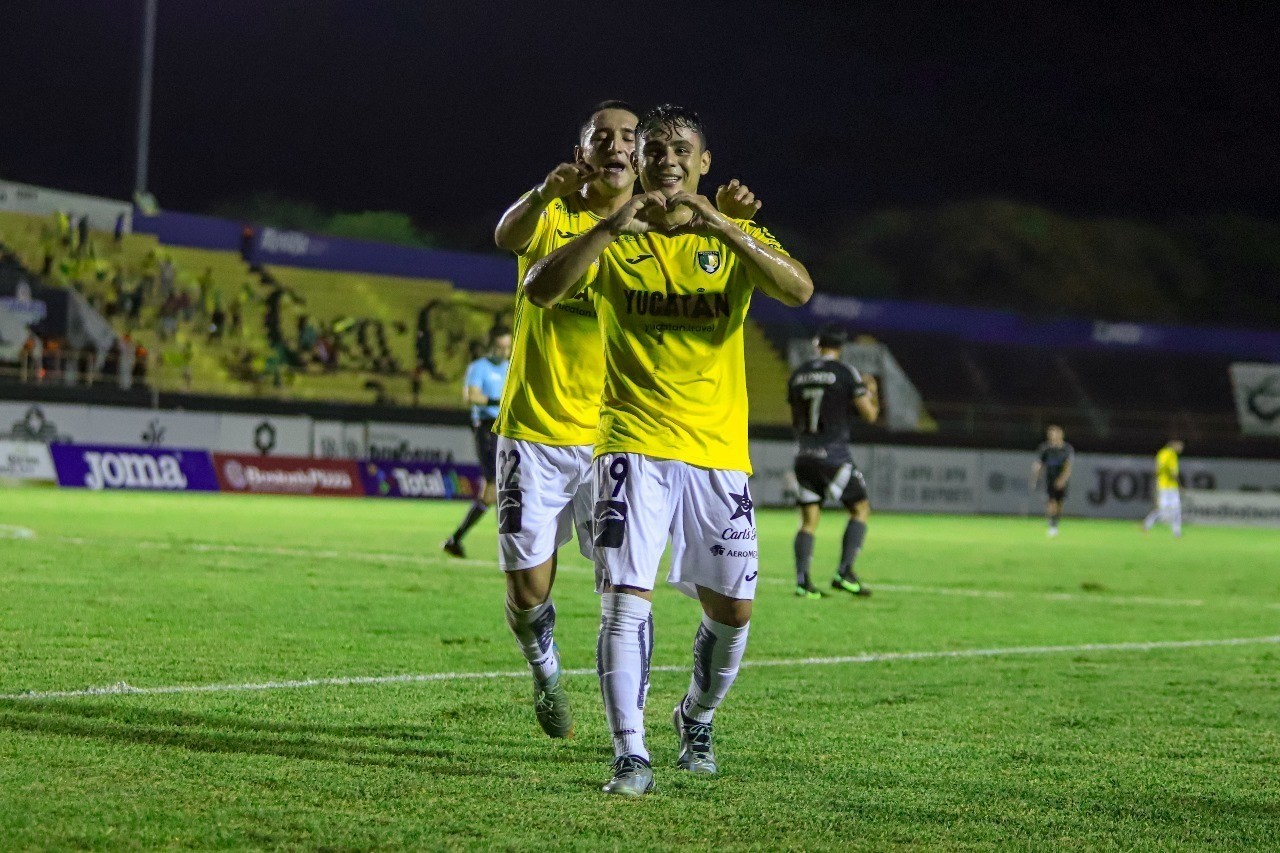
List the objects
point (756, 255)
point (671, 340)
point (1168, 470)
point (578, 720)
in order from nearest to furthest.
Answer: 1. point (756, 255)
2. point (671, 340)
3. point (578, 720)
4. point (1168, 470)

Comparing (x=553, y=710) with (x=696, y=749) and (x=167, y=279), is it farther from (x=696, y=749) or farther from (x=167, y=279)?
(x=167, y=279)

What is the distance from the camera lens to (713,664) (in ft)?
17.1

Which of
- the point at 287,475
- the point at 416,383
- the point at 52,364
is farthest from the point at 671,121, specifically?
the point at 416,383

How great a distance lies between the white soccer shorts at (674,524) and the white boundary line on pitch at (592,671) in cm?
234

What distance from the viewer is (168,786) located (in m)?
4.50

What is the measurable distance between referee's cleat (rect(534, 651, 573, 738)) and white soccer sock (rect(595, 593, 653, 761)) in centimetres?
77

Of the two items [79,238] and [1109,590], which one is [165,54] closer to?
[79,238]

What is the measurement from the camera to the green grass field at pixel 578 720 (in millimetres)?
4242

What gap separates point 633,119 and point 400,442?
3124 centimetres

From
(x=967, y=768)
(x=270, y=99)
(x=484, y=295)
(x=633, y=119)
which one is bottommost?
(x=967, y=768)

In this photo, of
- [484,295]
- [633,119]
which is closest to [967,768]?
[633,119]

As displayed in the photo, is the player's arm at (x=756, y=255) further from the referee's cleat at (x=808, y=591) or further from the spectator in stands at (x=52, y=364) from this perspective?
the spectator in stands at (x=52, y=364)

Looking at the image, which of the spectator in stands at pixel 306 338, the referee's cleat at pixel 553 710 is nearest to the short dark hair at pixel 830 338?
the referee's cleat at pixel 553 710

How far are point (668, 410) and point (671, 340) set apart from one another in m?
0.24
